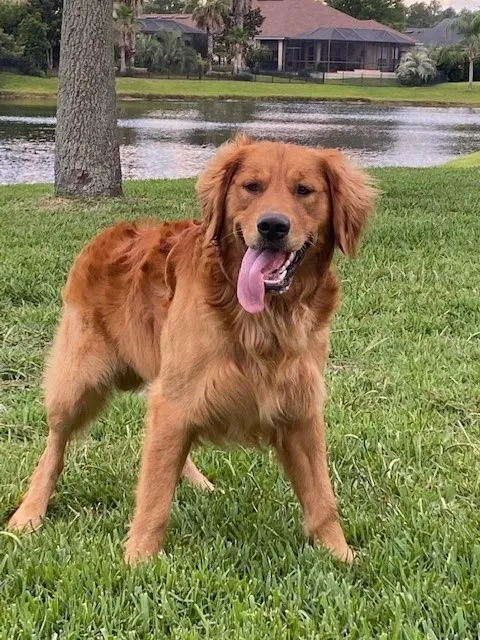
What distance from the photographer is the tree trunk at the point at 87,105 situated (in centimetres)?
1009

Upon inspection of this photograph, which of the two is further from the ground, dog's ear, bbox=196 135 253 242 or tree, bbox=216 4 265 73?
tree, bbox=216 4 265 73

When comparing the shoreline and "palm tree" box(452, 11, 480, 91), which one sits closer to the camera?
the shoreline

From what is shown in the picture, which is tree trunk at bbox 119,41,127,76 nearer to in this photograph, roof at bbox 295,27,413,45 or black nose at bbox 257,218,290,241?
roof at bbox 295,27,413,45

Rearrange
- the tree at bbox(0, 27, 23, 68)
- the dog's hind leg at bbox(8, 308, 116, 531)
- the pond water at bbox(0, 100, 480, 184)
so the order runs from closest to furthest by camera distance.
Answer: the dog's hind leg at bbox(8, 308, 116, 531) → the pond water at bbox(0, 100, 480, 184) → the tree at bbox(0, 27, 23, 68)

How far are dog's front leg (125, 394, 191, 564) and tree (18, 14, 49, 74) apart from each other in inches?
2108

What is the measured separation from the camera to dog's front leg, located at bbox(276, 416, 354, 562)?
2904 millimetres

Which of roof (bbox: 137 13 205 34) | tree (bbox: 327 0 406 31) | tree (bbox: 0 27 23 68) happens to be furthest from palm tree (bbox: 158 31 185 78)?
tree (bbox: 327 0 406 31)

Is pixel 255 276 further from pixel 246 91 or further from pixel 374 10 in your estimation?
pixel 374 10

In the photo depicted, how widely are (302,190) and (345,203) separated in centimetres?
17

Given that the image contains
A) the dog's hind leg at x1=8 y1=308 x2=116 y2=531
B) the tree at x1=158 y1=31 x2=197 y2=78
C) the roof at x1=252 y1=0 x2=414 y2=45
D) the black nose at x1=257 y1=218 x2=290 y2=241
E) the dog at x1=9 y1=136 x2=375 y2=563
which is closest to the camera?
the black nose at x1=257 y1=218 x2=290 y2=241

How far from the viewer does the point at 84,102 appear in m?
10.4

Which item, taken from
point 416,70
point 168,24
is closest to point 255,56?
point 168,24

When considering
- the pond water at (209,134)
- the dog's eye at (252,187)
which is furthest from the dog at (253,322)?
the pond water at (209,134)

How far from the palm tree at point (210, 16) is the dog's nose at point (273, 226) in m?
67.2
